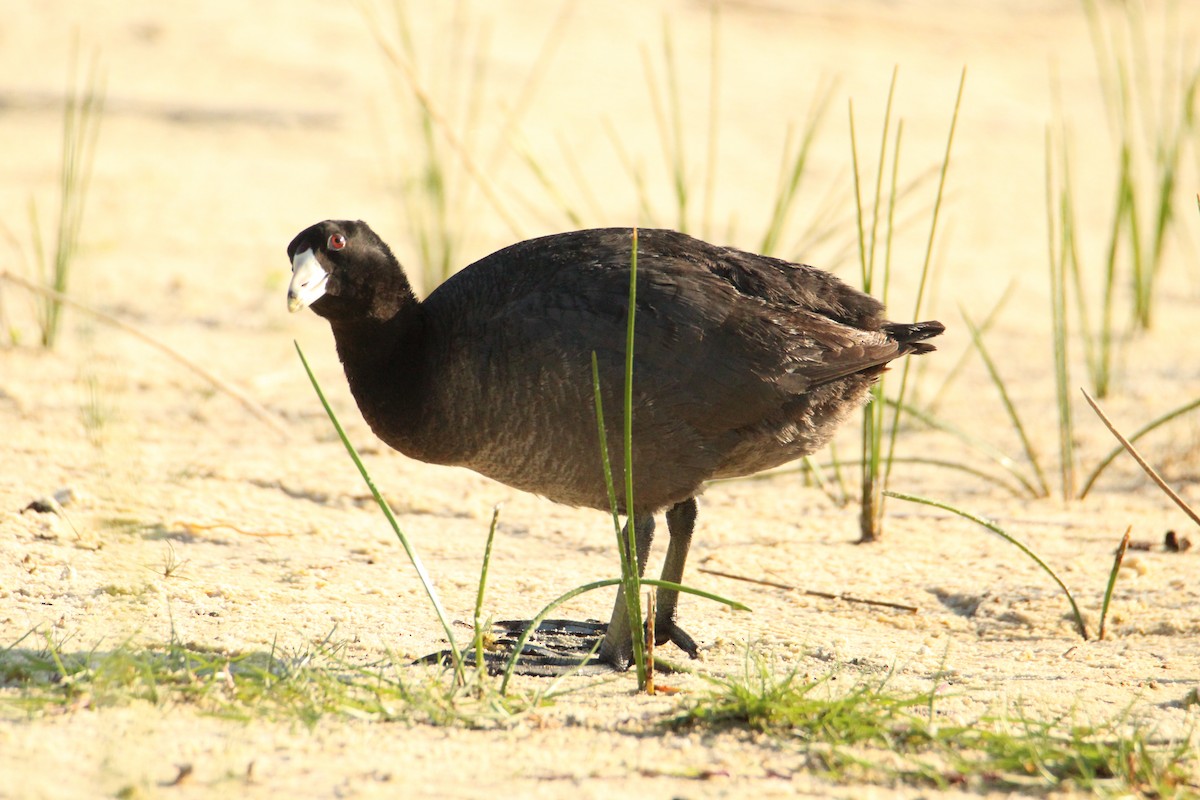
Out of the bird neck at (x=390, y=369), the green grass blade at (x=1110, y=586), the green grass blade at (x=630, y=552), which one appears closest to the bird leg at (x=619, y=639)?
the green grass blade at (x=630, y=552)

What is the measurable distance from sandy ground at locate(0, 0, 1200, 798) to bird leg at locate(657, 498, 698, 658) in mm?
132

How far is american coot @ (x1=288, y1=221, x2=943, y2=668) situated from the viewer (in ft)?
10.7

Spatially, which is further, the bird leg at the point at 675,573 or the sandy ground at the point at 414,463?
the bird leg at the point at 675,573

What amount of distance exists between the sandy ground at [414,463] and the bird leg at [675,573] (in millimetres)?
132

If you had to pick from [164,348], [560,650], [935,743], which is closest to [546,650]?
[560,650]

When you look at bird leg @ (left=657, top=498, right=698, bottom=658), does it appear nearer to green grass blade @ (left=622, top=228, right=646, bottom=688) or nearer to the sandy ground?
the sandy ground

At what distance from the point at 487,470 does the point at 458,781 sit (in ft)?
3.96

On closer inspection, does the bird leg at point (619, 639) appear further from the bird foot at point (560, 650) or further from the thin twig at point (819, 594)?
the thin twig at point (819, 594)

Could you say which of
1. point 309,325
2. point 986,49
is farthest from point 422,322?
point 986,49

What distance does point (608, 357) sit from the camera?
322 centimetres

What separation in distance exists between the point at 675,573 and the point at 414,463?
61.3 inches

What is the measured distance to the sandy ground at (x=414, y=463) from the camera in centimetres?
261

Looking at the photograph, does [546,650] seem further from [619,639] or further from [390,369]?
[390,369]

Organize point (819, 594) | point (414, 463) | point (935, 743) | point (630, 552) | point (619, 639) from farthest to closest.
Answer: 1. point (414, 463)
2. point (819, 594)
3. point (619, 639)
4. point (630, 552)
5. point (935, 743)
